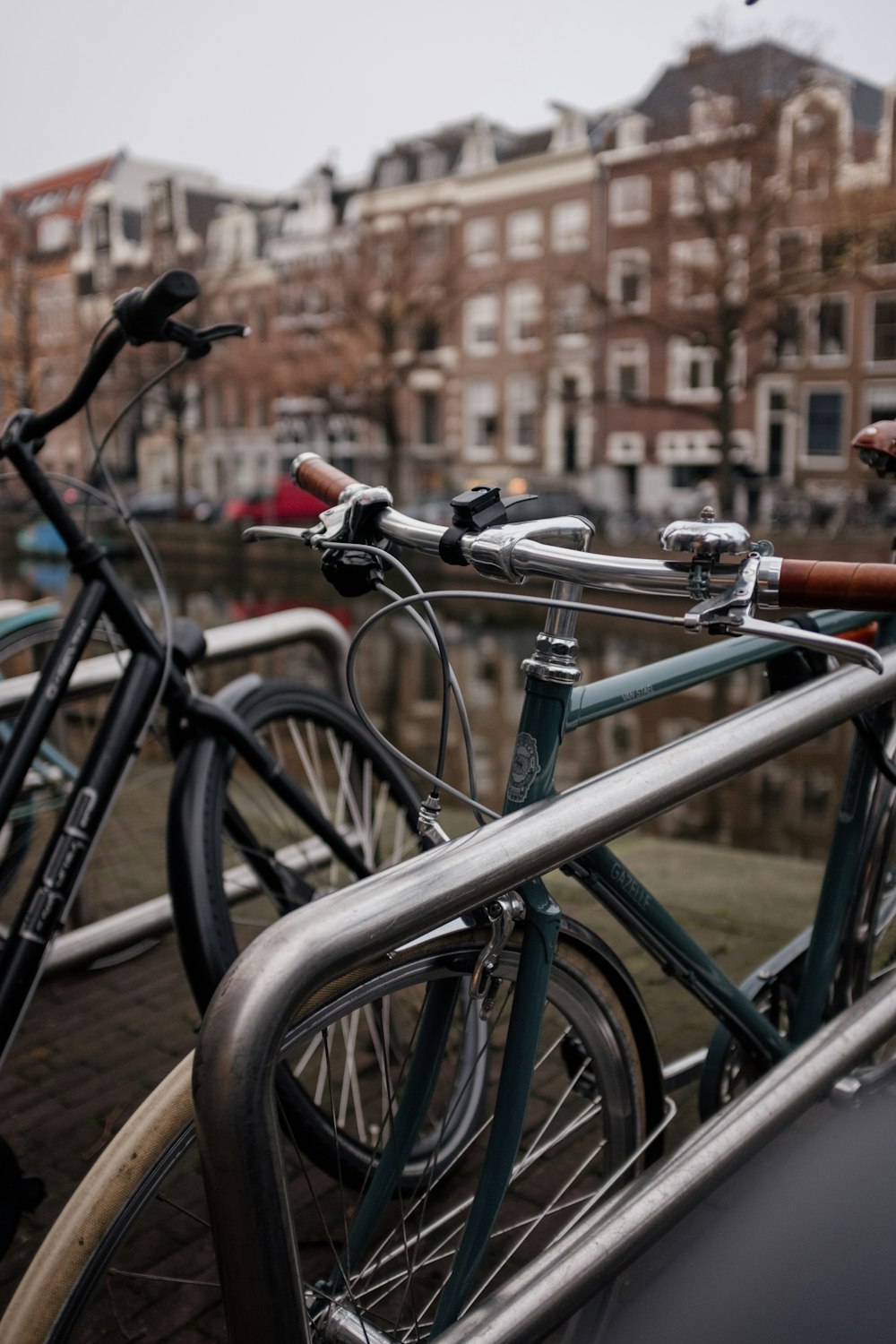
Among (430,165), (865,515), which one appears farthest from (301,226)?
(865,515)

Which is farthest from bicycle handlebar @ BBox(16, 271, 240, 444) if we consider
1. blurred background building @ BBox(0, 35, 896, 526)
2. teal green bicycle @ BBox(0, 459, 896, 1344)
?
blurred background building @ BBox(0, 35, 896, 526)

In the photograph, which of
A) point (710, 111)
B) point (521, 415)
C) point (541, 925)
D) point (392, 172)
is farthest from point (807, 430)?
point (541, 925)

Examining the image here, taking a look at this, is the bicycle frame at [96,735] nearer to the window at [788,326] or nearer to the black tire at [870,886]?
the black tire at [870,886]

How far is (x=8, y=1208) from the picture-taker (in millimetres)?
1844

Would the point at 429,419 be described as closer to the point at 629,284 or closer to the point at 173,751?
the point at 629,284

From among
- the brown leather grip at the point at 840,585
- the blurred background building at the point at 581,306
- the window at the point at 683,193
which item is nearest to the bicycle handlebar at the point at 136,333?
the brown leather grip at the point at 840,585

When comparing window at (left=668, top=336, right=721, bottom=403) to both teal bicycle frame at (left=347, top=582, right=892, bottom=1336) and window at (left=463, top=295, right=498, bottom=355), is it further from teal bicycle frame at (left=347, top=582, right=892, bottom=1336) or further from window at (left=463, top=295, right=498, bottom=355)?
teal bicycle frame at (left=347, top=582, right=892, bottom=1336)

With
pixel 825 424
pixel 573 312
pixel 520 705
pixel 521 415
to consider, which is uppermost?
pixel 573 312

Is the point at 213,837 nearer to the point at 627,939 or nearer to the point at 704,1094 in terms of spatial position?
the point at 704,1094

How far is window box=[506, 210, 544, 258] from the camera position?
3603cm

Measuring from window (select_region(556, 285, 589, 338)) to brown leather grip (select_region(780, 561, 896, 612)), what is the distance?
24.6 meters

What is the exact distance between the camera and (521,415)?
3647cm

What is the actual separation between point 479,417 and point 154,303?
3650 cm

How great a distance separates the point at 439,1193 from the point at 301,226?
46496 millimetres
